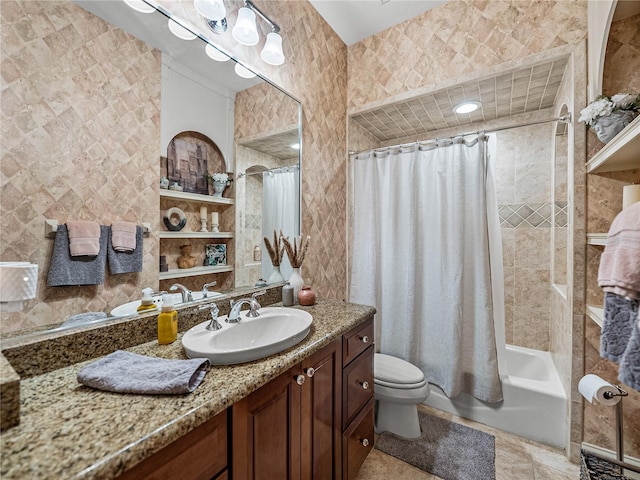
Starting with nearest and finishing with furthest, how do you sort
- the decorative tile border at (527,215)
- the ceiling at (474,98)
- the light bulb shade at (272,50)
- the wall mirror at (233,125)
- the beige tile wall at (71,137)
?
1. the beige tile wall at (71,137)
2. the wall mirror at (233,125)
3. the light bulb shade at (272,50)
4. the ceiling at (474,98)
5. the decorative tile border at (527,215)

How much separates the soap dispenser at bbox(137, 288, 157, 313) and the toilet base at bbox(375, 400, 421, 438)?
150 cm

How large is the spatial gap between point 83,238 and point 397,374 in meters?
1.75

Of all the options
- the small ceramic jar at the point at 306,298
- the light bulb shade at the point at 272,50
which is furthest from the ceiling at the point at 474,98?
the small ceramic jar at the point at 306,298

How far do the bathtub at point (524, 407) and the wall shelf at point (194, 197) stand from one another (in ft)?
6.31

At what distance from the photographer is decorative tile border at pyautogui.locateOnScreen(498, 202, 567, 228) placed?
7.63 feet

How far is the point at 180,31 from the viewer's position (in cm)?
117

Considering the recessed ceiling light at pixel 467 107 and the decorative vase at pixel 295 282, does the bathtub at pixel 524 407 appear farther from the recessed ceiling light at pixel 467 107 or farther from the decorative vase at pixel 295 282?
the recessed ceiling light at pixel 467 107

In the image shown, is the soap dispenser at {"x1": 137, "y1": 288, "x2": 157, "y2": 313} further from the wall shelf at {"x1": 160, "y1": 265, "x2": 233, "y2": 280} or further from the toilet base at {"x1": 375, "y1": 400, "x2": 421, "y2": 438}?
the toilet base at {"x1": 375, "y1": 400, "x2": 421, "y2": 438}

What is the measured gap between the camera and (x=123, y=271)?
1.01 meters

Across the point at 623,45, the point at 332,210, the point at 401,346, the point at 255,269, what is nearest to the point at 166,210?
the point at 255,269

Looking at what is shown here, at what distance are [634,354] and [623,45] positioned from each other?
5.37 ft

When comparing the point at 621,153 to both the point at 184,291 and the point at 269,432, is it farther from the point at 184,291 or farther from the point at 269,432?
the point at 184,291

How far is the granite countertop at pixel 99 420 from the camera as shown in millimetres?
469

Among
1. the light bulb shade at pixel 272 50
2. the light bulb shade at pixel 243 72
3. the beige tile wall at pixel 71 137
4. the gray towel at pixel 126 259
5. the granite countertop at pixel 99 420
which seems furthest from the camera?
the light bulb shade at pixel 272 50
